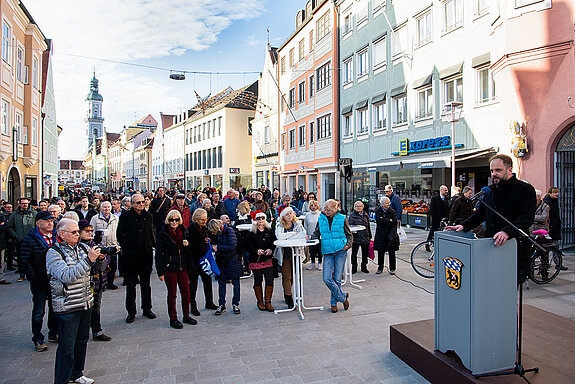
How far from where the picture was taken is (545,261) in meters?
8.01

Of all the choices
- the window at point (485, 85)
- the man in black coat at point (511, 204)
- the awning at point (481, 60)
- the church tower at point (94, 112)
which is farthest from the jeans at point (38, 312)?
the church tower at point (94, 112)

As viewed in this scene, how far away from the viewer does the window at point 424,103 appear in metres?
18.0

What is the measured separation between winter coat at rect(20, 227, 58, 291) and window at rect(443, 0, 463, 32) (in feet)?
53.8

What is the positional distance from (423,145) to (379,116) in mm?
4705

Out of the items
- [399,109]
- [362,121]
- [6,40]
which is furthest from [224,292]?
[6,40]

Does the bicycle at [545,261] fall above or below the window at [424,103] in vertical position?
below

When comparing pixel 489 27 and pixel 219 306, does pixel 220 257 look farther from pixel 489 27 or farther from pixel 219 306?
pixel 489 27

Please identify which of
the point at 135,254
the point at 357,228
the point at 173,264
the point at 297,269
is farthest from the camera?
the point at 357,228

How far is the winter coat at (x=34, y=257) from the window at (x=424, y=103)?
53.5 ft

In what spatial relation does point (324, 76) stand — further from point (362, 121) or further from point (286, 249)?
point (286, 249)

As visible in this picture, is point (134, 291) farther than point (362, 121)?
No

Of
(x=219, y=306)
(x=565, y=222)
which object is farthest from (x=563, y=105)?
(x=219, y=306)

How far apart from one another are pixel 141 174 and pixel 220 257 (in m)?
83.0

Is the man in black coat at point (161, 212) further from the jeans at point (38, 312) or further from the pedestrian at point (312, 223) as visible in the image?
the jeans at point (38, 312)
